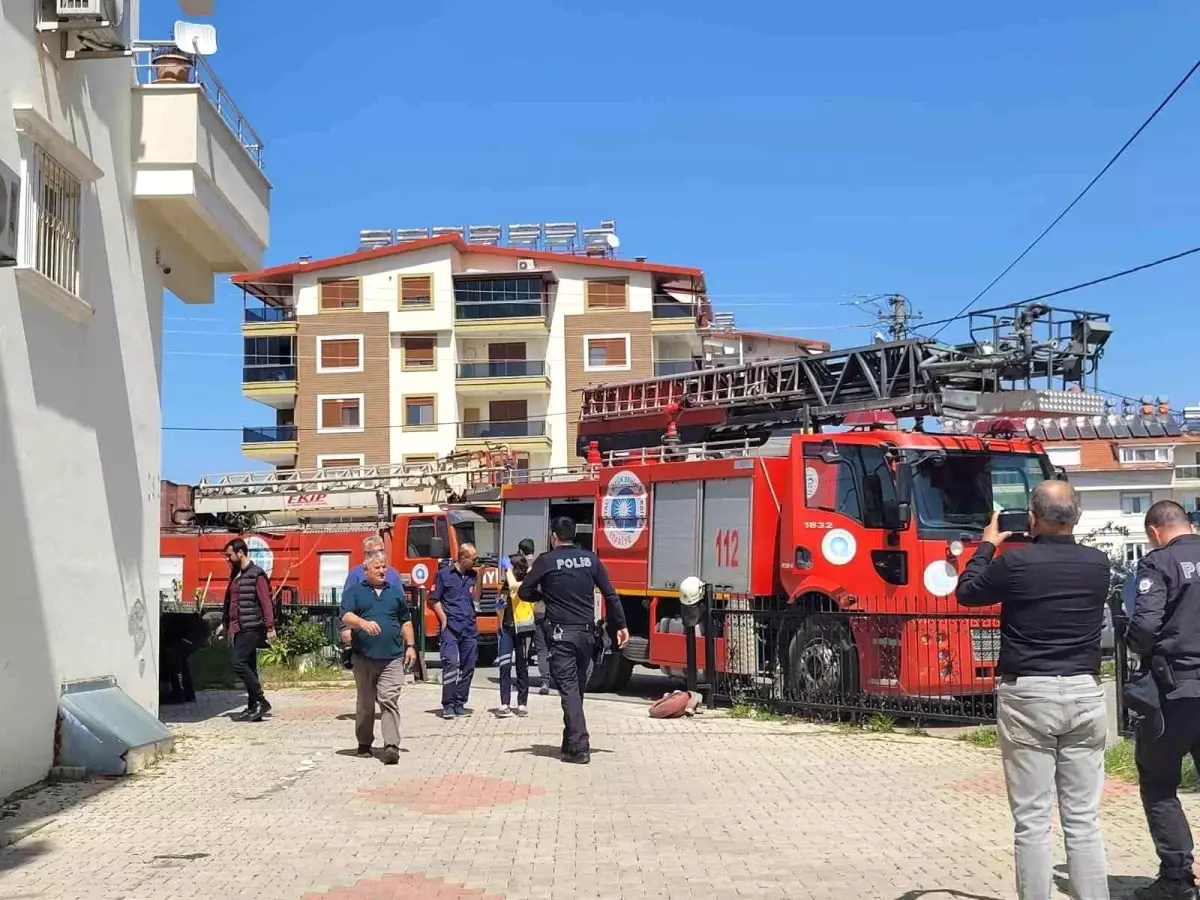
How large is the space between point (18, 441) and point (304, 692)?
8474 mm

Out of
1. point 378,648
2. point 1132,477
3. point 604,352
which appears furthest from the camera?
point 1132,477

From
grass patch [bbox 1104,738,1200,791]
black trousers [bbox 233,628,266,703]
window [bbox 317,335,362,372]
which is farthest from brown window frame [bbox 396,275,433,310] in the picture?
grass patch [bbox 1104,738,1200,791]

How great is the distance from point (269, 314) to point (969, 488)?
4594 cm

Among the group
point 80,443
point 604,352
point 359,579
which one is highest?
point 604,352

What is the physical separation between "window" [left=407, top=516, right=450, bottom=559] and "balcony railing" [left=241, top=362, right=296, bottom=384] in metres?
33.2

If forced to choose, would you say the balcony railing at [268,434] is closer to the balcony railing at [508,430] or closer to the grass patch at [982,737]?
the balcony railing at [508,430]

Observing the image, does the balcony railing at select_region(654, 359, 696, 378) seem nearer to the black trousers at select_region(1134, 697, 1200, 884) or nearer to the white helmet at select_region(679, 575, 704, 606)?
the white helmet at select_region(679, 575, 704, 606)

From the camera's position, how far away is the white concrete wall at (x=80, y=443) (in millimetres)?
8375

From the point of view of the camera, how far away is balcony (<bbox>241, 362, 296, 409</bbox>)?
176 feet

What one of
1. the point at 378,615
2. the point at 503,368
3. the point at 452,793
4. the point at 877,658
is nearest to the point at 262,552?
the point at 378,615

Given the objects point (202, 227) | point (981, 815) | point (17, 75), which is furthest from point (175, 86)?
point (981, 815)

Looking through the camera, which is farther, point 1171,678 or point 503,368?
point 503,368

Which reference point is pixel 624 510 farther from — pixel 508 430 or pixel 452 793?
pixel 508 430

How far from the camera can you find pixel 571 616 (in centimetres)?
1018
